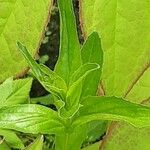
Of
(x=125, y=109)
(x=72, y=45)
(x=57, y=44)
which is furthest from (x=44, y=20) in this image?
(x=57, y=44)

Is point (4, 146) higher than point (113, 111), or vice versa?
point (113, 111)

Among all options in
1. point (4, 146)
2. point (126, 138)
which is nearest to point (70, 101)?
point (126, 138)

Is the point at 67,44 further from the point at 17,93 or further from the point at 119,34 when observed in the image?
the point at 17,93

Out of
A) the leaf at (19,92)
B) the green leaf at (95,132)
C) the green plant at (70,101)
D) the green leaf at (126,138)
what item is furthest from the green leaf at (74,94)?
the green leaf at (95,132)

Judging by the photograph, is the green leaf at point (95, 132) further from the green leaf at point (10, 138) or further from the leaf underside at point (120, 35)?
the leaf underside at point (120, 35)

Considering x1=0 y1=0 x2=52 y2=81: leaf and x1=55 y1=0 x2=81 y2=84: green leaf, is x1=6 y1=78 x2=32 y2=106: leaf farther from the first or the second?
x1=55 y1=0 x2=81 y2=84: green leaf
